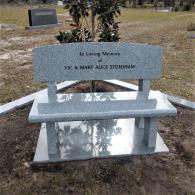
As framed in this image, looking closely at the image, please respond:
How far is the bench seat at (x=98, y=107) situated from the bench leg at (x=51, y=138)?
0.57 ft

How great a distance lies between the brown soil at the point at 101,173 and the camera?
3053mm

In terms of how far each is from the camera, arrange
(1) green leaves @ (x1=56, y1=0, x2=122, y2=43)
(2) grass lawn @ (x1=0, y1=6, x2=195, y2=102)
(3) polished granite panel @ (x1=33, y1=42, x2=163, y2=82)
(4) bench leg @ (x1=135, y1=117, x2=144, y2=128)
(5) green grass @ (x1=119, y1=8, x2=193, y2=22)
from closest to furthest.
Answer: (3) polished granite panel @ (x1=33, y1=42, x2=163, y2=82), (4) bench leg @ (x1=135, y1=117, x2=144, y2=128), (1) green leaves @ (x1=56, y1=0, x2=122, y2=43), (2) grass lawn @ (x1=0, y1=6, x2=195, y2=102), (5) green grass @ (x1=119, y1=8, x2=193, y2=22)

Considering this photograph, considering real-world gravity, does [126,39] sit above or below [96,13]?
below

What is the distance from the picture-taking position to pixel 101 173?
327 cm

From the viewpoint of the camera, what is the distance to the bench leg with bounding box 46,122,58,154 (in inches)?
134

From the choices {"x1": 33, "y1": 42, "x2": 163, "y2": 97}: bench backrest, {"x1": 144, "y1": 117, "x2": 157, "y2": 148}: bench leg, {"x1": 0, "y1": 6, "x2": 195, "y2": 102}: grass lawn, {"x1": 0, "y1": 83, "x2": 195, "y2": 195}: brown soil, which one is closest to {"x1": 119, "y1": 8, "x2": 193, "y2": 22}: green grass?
{"x1": 0, "y1": 6, "x2": 195, "y2": 102}: grass lawn

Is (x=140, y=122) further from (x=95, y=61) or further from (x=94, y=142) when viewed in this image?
(x=95, y=61)

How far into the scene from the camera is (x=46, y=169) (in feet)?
11.0

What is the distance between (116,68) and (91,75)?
0.32 m

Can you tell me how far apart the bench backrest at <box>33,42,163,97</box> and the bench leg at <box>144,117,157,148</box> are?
22.0 inches

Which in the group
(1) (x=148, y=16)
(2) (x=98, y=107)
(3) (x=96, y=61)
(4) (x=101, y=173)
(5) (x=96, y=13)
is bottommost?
(4) (x=101, y=173)

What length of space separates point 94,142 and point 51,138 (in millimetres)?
612

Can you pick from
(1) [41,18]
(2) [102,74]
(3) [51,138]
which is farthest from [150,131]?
(1) [41,18]

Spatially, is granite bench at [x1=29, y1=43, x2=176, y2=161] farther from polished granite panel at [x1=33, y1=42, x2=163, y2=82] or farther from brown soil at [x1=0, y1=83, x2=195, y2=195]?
brown soil at [x1=0, y1=83, x2=195, y2=195]
